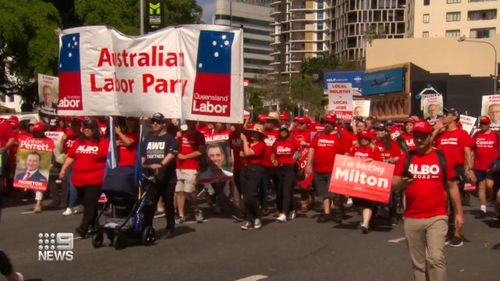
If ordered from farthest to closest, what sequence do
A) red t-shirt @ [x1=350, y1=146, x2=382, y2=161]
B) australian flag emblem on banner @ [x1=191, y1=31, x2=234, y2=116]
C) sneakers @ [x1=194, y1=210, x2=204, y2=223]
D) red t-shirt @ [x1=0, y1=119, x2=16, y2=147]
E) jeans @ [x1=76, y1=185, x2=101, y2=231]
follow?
1. red t-shirt @ [x1=0, y1=119, x2=16, y2=147]
2. sneakers @ [x1=194, y1=210, x2=204, y2=223]
3. red t-shirt @ [x1=350, y1=146, x2=382, y2=161]
4. australian flag emblem on banner @ [x1=191, y1=31, x2=234, y2=116]
5. jeans @ [x1=76, y1=185, x2=101, y2=231]

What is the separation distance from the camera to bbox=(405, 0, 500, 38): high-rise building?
94.1 metres

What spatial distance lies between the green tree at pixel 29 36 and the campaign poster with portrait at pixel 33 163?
1130cm

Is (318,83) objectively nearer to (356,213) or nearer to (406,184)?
(356,213)

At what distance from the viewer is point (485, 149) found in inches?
538

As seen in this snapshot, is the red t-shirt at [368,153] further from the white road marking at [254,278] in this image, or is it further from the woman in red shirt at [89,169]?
the white road marking at [254,278]

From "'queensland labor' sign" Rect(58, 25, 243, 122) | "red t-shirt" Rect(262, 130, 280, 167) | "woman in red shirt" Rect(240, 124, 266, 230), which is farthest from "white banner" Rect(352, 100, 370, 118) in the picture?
"'queensland labor' sign" Rect(58, 25, 243, 122)

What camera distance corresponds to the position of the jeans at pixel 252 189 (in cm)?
1228

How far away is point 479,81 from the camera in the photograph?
64.2m

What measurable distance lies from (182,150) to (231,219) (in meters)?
1.70

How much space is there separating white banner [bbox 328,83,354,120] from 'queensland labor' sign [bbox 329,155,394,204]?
9483 millimetres

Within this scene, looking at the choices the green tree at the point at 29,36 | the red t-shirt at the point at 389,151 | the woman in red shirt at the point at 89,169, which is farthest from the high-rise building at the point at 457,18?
the woman in red shirt at the point at 89,169

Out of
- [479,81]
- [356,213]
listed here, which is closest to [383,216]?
[356,213]

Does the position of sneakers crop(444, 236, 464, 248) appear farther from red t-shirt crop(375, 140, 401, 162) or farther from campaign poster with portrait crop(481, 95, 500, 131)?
campaign poster with portrait crop(481, 95, 500, 131)

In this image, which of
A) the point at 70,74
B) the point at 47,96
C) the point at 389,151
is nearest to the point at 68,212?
the point at 70,74
